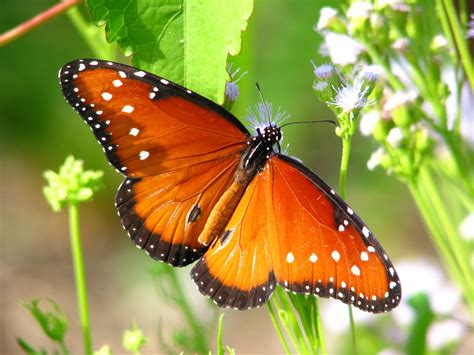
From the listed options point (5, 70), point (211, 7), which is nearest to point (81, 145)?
point (5, 70)

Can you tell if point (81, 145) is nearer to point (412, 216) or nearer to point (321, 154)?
point (321, 154)

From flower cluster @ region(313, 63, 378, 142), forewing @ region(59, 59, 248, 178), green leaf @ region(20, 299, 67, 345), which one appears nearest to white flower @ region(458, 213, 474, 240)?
flower cluster @ region(313, 63, 378, 142)

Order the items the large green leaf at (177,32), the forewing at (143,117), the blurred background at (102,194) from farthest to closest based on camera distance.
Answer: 1. the blurred background at (102,194)
2. the forewing at (143,117)
3. the large green leaf at (177,32)

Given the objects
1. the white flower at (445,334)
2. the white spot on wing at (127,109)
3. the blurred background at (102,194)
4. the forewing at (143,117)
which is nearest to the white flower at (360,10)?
the forewing at (143,117)

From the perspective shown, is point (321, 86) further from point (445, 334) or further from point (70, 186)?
point (445, 334)

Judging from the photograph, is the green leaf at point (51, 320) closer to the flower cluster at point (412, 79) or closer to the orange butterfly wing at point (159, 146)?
the orange butterfly wing at point (159, 146)

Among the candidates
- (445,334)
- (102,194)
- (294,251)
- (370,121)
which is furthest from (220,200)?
(102,194)

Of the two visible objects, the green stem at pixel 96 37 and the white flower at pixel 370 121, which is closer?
the white flower at pixel 370 121
